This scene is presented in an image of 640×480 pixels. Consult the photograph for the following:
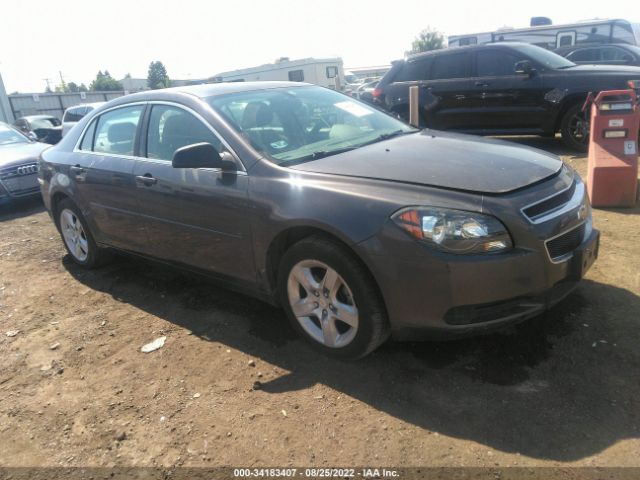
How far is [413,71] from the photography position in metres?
9.73

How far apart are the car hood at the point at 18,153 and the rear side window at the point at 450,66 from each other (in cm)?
708

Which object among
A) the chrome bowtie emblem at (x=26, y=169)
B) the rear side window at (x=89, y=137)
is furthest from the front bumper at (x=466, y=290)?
the chrome bowtie emblem at (x=26, y=169)

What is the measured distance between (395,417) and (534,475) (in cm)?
69

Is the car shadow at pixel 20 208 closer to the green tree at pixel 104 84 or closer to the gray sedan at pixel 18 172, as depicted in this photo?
the gray sedan at pixel 18 172

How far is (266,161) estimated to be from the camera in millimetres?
3234

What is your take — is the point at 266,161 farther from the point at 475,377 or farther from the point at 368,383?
the point at 475,377

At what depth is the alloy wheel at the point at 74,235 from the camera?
16.6 ft

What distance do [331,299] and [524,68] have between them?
685 cm

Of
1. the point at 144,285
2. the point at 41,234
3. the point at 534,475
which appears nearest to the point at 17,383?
the point at 144,285

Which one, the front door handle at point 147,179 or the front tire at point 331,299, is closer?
the front tire at point 331,299

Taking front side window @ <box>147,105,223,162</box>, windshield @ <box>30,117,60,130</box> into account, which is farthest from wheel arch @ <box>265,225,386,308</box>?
windshield @ <box>30,117,60,130</box>

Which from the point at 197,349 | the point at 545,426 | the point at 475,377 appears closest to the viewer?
the point at 545,426

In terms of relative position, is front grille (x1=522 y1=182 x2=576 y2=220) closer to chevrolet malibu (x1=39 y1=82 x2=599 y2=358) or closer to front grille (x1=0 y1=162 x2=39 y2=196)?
chevrolet malibu (x1=39 y1=82 x2=599 y2=358)

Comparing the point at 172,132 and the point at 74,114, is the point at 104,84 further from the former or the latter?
the point at 172,132
